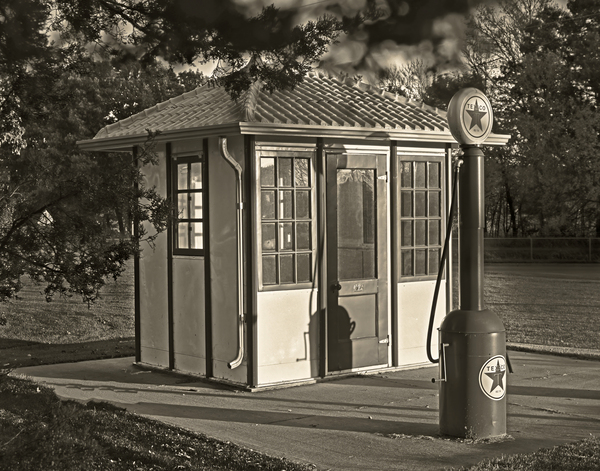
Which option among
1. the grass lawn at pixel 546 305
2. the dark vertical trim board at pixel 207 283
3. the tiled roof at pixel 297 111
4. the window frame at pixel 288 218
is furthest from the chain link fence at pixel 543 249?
the dark vertical trim board at pixel 207 283

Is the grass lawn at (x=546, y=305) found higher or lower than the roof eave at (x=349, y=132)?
lower

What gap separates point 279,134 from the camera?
8797 millimetres

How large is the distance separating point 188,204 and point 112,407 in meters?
2.80

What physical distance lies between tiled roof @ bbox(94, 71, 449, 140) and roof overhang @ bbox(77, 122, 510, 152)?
2.0 inches

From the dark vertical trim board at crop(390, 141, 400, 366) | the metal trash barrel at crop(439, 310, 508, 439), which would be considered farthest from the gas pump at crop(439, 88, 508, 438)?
the dark vertical trim board at crop(390, 141, 400, 366)

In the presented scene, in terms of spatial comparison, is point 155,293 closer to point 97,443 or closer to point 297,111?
point 297,111

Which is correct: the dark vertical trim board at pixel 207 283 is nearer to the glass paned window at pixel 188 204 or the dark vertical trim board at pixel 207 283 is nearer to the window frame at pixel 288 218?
the glass paned window at pixel 188 204

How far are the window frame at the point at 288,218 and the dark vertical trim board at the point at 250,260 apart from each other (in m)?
0.06

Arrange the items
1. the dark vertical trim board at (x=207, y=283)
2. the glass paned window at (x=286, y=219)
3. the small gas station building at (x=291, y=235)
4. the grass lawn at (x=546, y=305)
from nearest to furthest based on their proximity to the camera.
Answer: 1. the small gas station building at (x=291, y=235)
2. the glass paned window at (x=286, y=219)
3. the dark vertical trim board at (x=207, y=283)
4. the grass lawn at (x=546, y=305)

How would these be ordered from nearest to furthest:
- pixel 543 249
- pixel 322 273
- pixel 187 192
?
1. pixel 322 273
2. pixel 187 192
3. pixel 543 249

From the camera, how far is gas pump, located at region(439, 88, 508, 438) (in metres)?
6.63

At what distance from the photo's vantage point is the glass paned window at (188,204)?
956 cm

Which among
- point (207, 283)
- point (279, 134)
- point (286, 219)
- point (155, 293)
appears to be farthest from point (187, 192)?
point (279, 134)

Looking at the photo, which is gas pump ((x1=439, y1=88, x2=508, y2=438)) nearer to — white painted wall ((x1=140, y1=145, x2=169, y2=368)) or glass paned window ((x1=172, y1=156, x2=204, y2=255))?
glass paned window ((x1=172, y1=156, x2=204, y2=255))
